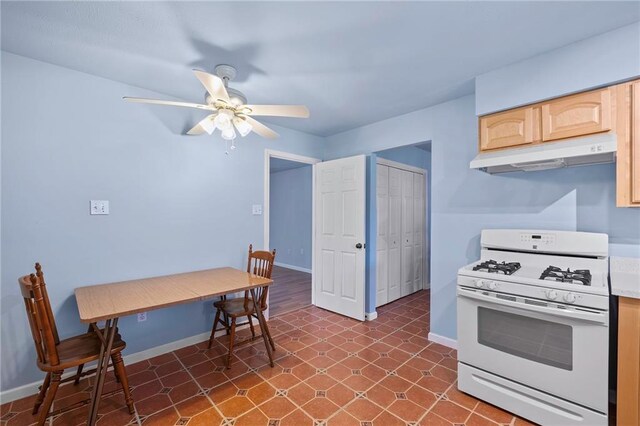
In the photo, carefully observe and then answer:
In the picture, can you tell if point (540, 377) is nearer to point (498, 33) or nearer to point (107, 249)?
point (498, 33)

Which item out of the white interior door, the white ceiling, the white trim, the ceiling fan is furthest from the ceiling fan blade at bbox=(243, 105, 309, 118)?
the white trim

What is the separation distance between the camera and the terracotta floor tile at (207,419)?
6.01 feet

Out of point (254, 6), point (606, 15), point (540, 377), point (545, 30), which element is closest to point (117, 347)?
point (254, 6)

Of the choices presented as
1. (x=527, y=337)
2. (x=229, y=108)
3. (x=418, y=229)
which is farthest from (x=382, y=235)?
(x=229, y=108)

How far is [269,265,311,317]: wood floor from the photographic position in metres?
4.05

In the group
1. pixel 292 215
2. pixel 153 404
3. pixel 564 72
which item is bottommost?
pixel 153 404

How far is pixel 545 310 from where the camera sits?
1743 millimetres

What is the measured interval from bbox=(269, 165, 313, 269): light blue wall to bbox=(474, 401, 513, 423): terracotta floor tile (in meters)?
4.60

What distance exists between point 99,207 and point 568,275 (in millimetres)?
3539

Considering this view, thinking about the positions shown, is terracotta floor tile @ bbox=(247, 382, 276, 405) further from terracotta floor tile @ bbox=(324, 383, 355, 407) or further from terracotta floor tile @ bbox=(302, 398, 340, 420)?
terracotta floor tile @ bbox=(324, 383, 355, 407)

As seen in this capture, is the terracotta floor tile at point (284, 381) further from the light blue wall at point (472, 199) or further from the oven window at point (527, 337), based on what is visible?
the light blue wall at point (472, 199)

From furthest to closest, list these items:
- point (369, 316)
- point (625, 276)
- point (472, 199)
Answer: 1. point (369, 316)
2. point (472, 199)
3. point (625, 276)

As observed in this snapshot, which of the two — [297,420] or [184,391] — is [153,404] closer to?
[184,391]

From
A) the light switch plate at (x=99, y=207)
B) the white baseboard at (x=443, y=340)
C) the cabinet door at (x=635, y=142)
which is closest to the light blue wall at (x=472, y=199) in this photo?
the white baseboard at (x=443, y=340)
